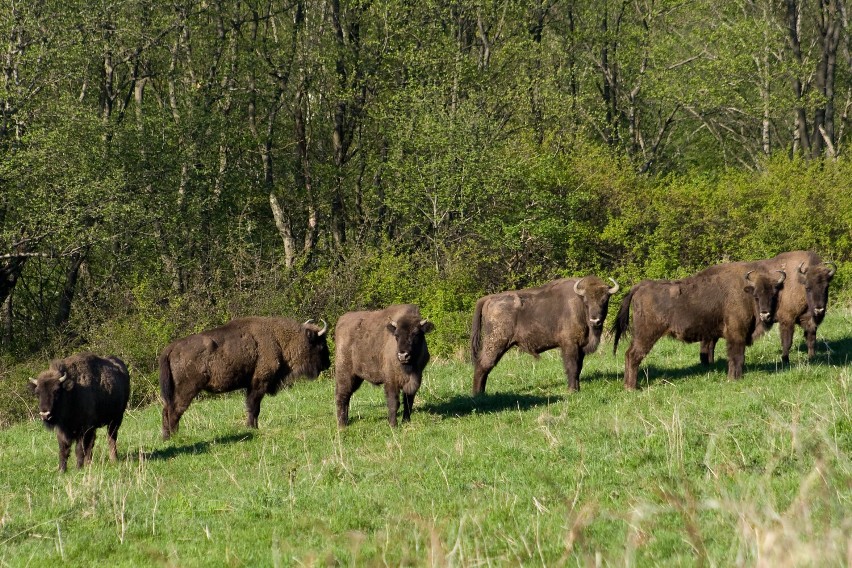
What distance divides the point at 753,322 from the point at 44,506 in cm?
1181

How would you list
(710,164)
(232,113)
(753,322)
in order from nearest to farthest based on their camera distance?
1. (753,322)
2. (232,113)
3. (710,164)

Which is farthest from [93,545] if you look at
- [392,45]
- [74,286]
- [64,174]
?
[392,45]

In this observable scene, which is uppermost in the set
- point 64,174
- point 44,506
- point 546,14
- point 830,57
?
point 546,14

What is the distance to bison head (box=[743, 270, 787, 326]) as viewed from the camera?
623 inches

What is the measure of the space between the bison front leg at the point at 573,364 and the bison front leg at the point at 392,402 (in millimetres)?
3259

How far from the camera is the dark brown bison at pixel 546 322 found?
52.5 feet

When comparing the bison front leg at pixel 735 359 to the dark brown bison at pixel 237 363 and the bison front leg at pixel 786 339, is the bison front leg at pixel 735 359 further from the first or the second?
the dark brown bison at pixel 237 363

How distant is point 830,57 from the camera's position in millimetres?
41312

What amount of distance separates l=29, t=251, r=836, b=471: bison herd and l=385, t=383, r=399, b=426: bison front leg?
0.07ft

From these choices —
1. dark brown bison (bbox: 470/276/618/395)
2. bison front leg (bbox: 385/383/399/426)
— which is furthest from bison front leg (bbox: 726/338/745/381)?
bison front leg (bbox: 385/383/399/426)

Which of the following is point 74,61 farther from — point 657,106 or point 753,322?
point 657,106

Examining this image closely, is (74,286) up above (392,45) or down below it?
below

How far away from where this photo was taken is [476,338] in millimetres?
17234

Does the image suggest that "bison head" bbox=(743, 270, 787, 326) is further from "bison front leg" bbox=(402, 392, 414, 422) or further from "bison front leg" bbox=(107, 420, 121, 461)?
"bison front leg" bbox=(107, 420, 121, 461)
